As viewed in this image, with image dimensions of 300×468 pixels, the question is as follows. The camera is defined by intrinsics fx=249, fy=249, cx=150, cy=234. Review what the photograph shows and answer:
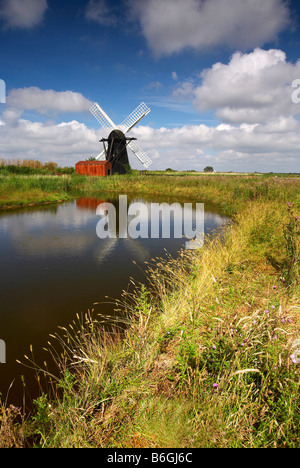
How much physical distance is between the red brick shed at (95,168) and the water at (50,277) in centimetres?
2387

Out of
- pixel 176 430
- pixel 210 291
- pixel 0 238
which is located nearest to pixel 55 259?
pixel 0 238

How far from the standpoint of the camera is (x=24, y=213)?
1370 cm

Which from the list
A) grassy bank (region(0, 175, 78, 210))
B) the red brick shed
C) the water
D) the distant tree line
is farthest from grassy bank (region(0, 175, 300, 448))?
the red brick shed

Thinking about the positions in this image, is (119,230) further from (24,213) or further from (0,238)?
(24,213)

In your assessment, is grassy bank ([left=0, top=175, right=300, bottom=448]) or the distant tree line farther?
the distant tree line

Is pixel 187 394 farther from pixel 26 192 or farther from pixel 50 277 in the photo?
pixel 26 192

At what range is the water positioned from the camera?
3.34m

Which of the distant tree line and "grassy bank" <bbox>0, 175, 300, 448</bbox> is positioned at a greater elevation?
the distant tree line

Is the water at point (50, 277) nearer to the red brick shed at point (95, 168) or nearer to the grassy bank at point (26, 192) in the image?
the grassy bank at point (26, 192)

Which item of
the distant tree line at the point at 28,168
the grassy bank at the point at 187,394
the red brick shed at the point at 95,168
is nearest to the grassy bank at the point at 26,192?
the distant tree line at the point at 28,168

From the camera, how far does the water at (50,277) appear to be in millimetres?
3336

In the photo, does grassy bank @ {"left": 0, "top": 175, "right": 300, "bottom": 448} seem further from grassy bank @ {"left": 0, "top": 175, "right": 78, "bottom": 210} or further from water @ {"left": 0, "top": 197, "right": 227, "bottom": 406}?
grassy bank @ {"left": 0, "top": 175, "right": 78, "bottom": 210}

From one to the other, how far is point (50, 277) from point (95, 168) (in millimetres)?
30403

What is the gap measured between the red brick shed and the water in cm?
2387
